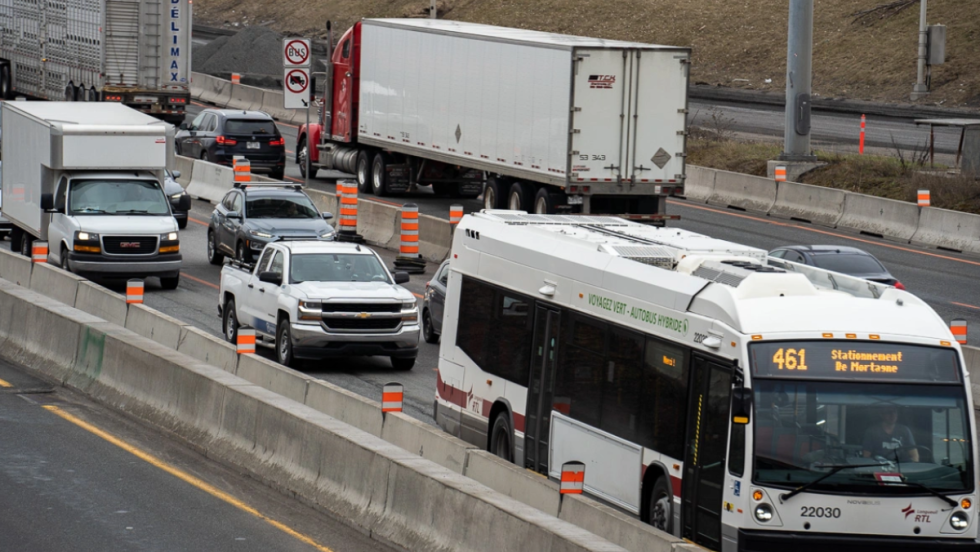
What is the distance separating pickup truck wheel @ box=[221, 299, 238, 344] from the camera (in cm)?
2103

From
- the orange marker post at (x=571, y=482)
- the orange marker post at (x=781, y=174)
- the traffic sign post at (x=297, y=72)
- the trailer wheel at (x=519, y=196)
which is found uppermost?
the traffic sign post at (x=297, y=72)

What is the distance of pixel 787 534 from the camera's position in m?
10.0

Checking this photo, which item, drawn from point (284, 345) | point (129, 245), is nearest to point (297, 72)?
point (129, 245)

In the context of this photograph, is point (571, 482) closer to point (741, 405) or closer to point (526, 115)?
point (741, 405)

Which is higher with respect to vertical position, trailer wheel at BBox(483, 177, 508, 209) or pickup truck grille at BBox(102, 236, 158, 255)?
trailer wheel at BBox(483, 177, 508, 209)

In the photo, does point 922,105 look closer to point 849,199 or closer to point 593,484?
point 849,199

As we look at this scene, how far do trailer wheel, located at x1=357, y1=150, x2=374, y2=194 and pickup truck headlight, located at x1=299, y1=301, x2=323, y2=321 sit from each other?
783 inches

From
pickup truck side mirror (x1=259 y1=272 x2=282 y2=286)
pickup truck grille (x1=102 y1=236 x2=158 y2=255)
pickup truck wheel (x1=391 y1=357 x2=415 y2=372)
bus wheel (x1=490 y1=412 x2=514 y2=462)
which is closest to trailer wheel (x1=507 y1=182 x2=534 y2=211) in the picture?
pickup truck grille (x1=102 y1=236 x2=158 y2=255)

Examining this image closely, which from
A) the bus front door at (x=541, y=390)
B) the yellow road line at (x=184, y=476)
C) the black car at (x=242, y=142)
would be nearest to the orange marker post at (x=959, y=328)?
the bus front door at (x=541, y=390)

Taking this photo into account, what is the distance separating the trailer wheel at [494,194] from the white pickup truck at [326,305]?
11819 millimetres

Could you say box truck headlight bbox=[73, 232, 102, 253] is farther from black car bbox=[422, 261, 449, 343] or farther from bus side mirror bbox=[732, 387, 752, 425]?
bus side mirror bbox=[732, 387, 752, 425]

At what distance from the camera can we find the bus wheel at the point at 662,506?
11.2m

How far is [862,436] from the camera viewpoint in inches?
405

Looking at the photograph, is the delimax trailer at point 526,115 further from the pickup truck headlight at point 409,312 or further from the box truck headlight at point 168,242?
the pickup truck headlight at point 409,312
